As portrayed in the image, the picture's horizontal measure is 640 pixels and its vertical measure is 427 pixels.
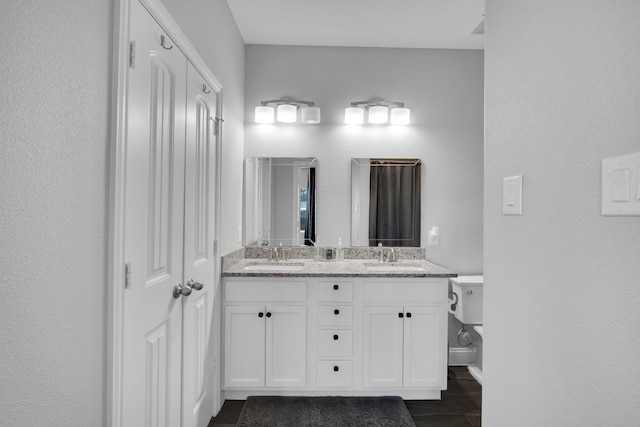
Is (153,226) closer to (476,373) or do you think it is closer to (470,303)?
(470,303)

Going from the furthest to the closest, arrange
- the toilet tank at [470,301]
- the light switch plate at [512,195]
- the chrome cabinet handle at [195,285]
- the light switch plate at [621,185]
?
1. the toilet tank at [470,301]
2. the chrome cabinet handle at [195,285]
3. the light switch plate at [512,195]
4. the light switch plate at [621,185]

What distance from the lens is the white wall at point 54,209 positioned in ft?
2.56

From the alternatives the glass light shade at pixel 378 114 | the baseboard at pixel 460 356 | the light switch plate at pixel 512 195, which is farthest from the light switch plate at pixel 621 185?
the baseboard at pixel 460 356

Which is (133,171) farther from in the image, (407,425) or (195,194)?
(407,425)

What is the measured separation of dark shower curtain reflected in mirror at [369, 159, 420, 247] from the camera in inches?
127

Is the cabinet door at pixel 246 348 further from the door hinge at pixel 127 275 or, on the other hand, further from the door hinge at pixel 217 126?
the door hinge at pixel 127 275

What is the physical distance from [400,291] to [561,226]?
1.83 m

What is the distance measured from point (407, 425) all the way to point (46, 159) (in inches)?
90.2

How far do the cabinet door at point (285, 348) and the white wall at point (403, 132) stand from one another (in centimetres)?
86

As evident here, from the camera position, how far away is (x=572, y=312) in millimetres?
792

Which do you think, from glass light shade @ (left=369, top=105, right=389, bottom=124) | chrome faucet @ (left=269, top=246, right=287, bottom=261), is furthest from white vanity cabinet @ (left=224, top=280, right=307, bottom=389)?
glass light shade @ (left=369, top=105, right=389, bottom=124)

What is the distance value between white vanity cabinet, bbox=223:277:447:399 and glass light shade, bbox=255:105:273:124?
135 cm

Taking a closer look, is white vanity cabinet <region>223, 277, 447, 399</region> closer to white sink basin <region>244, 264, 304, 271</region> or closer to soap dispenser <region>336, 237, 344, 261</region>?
white sink basin <region>244, 264, 304, 271</region>

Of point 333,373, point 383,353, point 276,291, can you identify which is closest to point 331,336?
Answer: point 333,373
